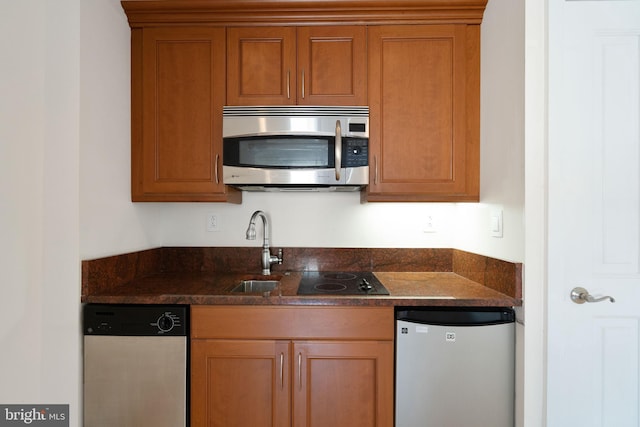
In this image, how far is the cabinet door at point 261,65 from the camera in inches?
70.0

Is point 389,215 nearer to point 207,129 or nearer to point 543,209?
point 543,209

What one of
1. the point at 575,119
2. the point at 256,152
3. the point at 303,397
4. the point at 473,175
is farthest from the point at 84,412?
the point at 575,119

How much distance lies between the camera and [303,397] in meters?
1.49

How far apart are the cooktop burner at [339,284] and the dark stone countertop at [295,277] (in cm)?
5

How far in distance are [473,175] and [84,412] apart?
2231mm

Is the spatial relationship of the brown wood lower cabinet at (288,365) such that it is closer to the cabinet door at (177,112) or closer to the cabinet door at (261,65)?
the cabinet door at (177,112)

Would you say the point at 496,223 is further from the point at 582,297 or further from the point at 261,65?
the point at 261,65

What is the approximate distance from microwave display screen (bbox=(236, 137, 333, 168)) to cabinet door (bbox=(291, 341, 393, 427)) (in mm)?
907

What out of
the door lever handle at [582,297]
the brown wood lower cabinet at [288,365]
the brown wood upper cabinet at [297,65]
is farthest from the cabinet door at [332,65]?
the door lever handle at [582,297]

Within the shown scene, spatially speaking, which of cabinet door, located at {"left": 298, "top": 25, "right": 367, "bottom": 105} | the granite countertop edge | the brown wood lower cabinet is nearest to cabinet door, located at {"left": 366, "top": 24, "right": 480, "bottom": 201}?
cabinet door, located at {"left": 298, "top": 25, "right": 367, "bottom": 105}

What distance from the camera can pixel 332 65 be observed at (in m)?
1.78
